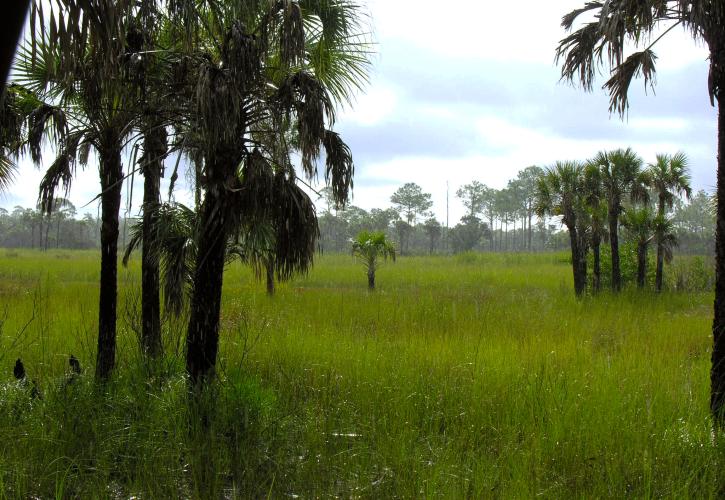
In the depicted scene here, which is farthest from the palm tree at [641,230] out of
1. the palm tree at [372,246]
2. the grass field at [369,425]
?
the grass field at [369,425]

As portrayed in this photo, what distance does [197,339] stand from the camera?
5176 millimetres

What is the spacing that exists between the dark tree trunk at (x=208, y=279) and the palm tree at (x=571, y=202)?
56.1ft

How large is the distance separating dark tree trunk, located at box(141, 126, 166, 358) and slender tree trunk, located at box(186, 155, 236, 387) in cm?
95

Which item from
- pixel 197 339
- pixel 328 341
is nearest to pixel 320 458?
pixel 197 339

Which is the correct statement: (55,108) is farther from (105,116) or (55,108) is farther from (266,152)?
(266,152)

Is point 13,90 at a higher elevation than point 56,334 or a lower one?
higher

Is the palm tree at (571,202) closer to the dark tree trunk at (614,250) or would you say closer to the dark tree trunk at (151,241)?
the dark tree trunk at (614,250)

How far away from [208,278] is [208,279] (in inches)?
0.4

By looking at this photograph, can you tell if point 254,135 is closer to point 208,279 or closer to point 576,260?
point 208,279

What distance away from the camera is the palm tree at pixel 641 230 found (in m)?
21.3

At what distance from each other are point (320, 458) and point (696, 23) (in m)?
5.04

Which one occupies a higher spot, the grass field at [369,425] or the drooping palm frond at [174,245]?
the drooping palm frond at [174,245]

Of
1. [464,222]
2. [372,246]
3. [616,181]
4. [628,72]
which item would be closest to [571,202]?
[616,181]

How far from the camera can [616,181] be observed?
20938 mm
